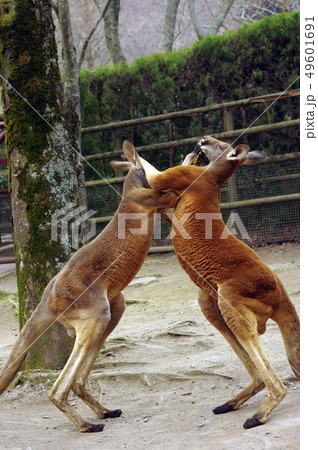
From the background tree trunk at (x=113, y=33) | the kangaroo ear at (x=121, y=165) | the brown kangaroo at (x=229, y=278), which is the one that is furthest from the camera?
the background tree trunk at (x=113, y=33)

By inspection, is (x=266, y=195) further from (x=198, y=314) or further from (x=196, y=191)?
(x=196, y=191)

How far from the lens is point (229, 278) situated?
4602 millimetres

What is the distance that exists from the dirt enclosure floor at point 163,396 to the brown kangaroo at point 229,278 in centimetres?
26

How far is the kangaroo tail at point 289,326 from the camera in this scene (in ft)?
15.7

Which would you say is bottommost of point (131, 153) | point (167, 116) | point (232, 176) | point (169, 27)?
point (232, 176)

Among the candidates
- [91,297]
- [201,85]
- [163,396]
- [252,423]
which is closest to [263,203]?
[201,85]

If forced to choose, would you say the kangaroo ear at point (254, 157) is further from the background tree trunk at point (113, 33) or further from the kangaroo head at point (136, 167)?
the background tree trunk at point (113, 33)

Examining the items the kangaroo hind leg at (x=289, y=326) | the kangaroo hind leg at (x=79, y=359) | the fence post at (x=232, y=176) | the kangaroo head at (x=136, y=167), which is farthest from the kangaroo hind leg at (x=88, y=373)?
the fence post at (x=232, y=176)

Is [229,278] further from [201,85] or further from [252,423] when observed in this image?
[201,85]

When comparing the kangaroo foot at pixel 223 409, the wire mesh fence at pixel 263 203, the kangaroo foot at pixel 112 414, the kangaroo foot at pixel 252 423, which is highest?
the wire mesh fence at pixel 263 203

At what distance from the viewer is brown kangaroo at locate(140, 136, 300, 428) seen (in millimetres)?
4477

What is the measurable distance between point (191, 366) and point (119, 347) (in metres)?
1.02

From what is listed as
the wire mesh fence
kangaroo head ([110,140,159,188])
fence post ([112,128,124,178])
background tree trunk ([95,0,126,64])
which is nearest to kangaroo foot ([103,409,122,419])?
kangaroo head ([110,140,159,188])

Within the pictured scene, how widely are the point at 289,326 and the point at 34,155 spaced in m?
2.77
